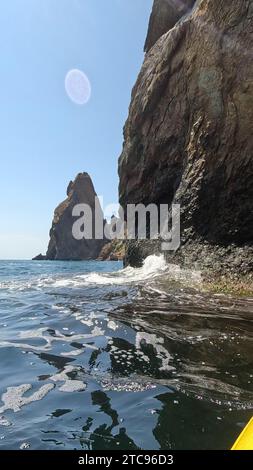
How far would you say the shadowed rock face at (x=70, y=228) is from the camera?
12825cm

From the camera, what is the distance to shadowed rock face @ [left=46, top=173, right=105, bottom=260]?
128m

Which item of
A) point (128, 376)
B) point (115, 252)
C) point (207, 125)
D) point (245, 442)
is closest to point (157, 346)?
point (128, 376)

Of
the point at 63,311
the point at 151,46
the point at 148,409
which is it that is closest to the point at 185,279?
the point at 63,311

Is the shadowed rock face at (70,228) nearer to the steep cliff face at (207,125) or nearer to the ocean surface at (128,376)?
the steep cliff face at (207,125)

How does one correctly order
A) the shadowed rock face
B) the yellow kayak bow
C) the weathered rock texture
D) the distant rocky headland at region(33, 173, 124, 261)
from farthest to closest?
the distant rocky headland at region(33, 173, 124, 261)
the shadowed rock face
the weathered rock texture
the yellow kayak bow

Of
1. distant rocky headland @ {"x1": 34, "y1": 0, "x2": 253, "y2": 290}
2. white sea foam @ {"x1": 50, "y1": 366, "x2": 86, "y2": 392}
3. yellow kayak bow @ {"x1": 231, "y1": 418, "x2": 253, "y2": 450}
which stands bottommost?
white sea foam @ {"x1": 50, "y1": 366, "x2": 86, "y2": 392}

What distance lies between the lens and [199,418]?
3.59 meters

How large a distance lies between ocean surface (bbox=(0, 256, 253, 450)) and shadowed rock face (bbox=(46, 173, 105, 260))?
4730 inches

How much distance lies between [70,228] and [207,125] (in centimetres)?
12149

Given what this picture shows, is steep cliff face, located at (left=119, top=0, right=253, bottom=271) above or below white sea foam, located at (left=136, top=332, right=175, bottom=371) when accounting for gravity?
above

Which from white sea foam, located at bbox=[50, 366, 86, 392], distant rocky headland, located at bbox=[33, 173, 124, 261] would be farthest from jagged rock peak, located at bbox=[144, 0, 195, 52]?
distant rocky headland, located at bbox=[33, 173, 124, 261]

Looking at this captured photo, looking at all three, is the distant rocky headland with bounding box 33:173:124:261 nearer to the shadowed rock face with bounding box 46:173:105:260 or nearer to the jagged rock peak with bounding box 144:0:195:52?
the shadowed rock face with bounding box 46:173:105:260
